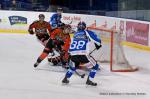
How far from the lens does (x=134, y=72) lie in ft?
31.6

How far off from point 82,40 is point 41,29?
105 inches

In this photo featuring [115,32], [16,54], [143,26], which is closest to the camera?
[115,32]

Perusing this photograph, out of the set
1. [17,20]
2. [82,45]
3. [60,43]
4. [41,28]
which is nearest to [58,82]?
[82,45]

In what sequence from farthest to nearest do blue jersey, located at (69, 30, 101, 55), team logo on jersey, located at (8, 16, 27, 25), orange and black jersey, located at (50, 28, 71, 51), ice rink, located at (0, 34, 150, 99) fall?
team logo on jersey, located at (8, 16, 27, 25) < orange and black jersey, located at (50, 28, 71, 51) < blue jersey, located at (69, 30, 101, 55) < ice rink, located at (0, 34, 150, 99)

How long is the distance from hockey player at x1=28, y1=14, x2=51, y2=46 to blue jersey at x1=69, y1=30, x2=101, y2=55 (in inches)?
90.3

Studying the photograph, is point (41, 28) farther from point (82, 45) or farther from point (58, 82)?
point (82, 45)

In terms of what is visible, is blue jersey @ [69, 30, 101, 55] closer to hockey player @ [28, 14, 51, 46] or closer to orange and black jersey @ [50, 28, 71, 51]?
orange and black jersey @ [50, 28, 71, 51]

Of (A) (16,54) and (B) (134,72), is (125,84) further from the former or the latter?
(A) (16,54)

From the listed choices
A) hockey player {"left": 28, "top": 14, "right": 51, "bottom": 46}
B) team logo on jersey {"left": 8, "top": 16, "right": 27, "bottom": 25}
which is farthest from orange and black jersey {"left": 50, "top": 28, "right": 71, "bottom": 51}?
team logo on jersey {"left": 8, "top": 16, "right": 27, "bottom": 25}

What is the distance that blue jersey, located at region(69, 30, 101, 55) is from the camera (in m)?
7.64

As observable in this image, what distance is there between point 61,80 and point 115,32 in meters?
2.27

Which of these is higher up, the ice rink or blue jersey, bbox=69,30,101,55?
blue jersey, bbox=69,30,101,55

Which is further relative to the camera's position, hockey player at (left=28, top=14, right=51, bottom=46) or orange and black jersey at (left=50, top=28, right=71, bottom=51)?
hockey player at (left=28, top=14, right=51, bottom=46)

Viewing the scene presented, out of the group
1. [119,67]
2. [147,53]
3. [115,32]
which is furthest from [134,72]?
[147,53]
